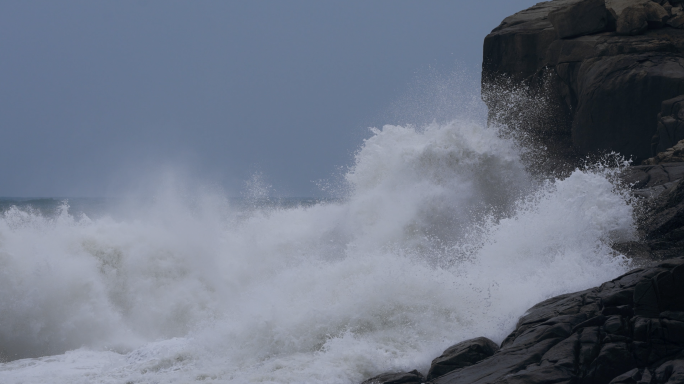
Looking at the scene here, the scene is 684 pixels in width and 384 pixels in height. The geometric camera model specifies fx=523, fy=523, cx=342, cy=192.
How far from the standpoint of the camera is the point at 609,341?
164 inches

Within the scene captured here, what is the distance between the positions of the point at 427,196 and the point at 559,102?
3576 millimetres

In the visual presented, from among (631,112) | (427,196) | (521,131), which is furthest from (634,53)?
(427,196)

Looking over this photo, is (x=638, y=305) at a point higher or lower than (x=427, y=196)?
lower

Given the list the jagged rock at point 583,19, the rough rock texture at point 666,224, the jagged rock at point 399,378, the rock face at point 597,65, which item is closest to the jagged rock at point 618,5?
the rock face at point 597,65

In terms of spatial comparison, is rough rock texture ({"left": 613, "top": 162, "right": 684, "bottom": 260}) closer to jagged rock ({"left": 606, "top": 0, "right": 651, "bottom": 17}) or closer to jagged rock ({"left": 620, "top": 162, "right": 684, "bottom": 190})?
jagged rock ({"left": 620, "top": 162, "right": 684, "bottom": 190})

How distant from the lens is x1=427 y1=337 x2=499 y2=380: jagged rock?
488 cm

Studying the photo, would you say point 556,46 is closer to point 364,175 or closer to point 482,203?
point 482,203

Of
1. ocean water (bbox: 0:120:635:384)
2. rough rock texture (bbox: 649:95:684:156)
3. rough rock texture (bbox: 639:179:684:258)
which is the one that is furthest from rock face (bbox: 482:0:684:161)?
rough rock texture (bbox: 639:179:684:258)

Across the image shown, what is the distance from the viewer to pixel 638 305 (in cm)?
434

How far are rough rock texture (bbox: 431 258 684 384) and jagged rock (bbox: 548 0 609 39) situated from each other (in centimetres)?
797

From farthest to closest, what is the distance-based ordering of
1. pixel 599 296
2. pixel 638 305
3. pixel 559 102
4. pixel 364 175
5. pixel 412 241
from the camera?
pixel 364 175
pixel 559 102
pixel 412 241
pixel 599 296
pixel 638 305

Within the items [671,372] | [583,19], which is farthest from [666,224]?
[583,19]

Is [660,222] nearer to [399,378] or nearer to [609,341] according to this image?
[609,341]

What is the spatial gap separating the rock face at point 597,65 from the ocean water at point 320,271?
1.52 meters
